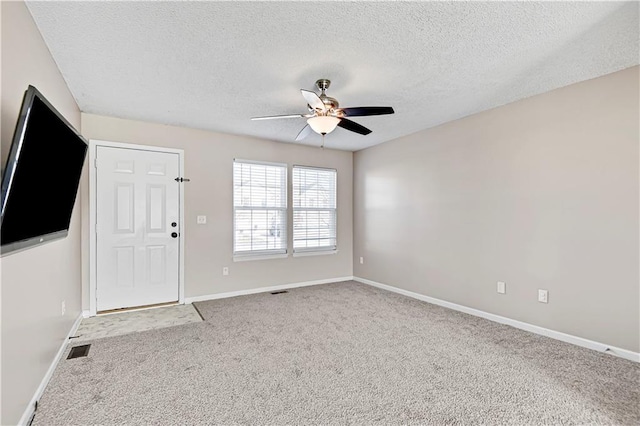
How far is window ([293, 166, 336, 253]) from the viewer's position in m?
5.40

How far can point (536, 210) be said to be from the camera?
326 cm

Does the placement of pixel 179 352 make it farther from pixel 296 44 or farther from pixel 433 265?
pixel 433 265

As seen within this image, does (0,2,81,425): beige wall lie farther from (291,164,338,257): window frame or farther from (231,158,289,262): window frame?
(291,164,338,257): window frame

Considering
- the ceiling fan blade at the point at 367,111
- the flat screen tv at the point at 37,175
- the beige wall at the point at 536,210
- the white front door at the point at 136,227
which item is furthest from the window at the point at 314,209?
the flat screen tv at the point at 37,175

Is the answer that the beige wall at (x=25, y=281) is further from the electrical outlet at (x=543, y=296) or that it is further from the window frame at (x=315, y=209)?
the electrical outlet at (x=543, y=296)

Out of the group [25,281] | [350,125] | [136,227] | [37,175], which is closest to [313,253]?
[136,227]

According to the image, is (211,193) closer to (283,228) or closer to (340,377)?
(283,228)

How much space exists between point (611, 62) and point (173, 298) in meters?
5.31

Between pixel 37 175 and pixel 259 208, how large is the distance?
132 inches

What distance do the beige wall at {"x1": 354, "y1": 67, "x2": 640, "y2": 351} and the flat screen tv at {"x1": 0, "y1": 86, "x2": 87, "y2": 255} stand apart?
3.97 m

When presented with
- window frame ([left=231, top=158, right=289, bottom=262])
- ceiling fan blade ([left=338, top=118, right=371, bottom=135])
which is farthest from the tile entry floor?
ceiling fan blade ([left=338, top=118, right=371, bottom=135])

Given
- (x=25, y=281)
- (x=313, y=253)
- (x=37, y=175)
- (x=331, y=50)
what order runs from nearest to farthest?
(x=37, y=175) < (x=25, y=281) < (x=331, y=50) < (x=313, y=253)

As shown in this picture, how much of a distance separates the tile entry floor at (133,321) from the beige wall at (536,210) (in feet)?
10.3

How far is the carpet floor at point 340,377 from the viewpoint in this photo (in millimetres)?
1933
